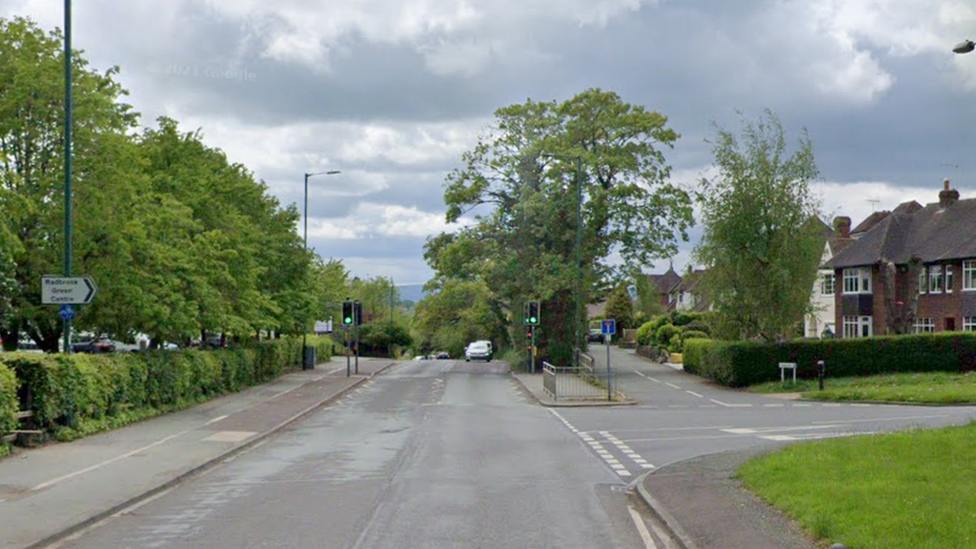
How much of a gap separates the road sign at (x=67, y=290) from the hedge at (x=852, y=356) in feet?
95.0

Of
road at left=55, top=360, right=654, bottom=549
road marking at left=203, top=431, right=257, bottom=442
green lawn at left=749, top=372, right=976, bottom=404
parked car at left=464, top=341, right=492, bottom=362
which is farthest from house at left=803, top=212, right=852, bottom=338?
road marking at left=203, top=431, right=257, bottom=442

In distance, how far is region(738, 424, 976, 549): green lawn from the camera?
924cm

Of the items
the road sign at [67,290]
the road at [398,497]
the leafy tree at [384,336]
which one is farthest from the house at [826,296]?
the road sign at [67,290]

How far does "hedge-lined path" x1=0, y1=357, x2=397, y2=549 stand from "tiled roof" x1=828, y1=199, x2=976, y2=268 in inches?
1414

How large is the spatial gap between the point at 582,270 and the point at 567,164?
5.51m

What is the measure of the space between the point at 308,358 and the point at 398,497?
4186 cm

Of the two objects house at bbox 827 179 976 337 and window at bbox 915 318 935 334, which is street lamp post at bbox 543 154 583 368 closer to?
house at bbox 827 179 976 337

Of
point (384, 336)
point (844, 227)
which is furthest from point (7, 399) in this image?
point (384, 336)

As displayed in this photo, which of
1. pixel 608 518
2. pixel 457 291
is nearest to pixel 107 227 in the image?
pixel 608 518

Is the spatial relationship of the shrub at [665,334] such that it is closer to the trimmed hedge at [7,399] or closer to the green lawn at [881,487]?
the green lawn at [881,487]

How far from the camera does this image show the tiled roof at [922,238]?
5225 cm

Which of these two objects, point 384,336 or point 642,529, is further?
point 384,336

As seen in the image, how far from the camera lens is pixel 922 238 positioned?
5600 cm

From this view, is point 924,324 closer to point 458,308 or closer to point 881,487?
point 458,308
